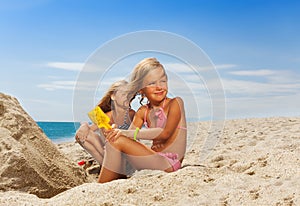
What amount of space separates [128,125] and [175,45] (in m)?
→ 0.88

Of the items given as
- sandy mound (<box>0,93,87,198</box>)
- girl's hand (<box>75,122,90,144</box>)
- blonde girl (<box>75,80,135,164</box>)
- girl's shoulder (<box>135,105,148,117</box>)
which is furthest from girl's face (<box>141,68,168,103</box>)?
sandy mound (<box>0,93,87,198</box>)

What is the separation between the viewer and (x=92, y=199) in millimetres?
2840

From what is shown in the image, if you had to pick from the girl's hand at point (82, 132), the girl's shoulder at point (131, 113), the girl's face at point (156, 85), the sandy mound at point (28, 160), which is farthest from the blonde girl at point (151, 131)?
the sandy mound at point (28, 160)

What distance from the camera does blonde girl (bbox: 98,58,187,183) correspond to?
3.35m

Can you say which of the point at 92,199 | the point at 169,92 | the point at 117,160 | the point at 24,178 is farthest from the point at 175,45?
the point at 24,178

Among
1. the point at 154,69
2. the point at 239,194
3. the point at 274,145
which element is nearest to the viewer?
the point at 239,194

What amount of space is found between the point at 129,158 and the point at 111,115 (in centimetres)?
44

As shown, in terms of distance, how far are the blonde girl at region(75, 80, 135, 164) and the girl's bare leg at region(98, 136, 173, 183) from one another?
0.25 m

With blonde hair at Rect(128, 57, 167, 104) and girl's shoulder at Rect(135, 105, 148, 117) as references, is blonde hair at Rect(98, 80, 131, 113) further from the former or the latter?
girl's shoulder at Rect(135, 105, 148, 117)

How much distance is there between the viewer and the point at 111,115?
3.58 m

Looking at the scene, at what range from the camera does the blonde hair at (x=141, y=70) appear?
332cm

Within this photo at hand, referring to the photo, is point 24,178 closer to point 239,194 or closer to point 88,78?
point 88,78

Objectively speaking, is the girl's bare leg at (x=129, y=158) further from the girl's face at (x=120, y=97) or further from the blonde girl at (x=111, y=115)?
the girl's face at (x=120, y=97)

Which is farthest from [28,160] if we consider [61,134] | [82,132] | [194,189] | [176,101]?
[61,134]
